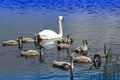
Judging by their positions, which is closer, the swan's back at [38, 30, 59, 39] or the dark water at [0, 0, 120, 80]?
the dark water at [0, 0, 120, 80]

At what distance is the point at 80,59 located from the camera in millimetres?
18609

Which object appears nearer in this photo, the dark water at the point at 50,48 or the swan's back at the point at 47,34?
the dark water at the point at 50,48

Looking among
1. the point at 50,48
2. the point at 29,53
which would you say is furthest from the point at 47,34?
the point at 29,53

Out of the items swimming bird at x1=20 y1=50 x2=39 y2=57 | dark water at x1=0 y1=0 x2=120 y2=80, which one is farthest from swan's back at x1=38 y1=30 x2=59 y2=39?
swimming bird at x1=20 y1=50 x2=39 y2=57

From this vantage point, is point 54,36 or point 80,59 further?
point 54,36

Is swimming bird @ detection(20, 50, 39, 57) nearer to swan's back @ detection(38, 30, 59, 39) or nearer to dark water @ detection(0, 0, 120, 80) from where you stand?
dark water @ detection(0, 0, 120, 80)

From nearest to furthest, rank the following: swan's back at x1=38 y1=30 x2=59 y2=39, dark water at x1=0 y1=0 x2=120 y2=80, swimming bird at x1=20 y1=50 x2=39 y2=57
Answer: dark water at x1=0 y1=0 x2=120 y2=80 → swimming bird at x1=20 y1=50 x2=39 y2=57 → swan's back at x1=38 y1=30 x2=59 y2=39

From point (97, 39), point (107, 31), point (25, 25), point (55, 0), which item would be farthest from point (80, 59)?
point (55, 0)

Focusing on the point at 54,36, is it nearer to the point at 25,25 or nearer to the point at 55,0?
the point at 25,25

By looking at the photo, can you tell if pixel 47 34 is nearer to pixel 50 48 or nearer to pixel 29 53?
pixel 50 48

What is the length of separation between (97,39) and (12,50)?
572 cm

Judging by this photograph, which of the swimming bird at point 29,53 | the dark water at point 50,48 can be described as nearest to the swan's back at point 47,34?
the dark water at point 50,48

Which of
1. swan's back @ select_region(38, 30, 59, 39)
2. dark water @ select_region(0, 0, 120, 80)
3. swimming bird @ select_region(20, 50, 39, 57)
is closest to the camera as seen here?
dark water @ select_region(0, 0, 120, 80)

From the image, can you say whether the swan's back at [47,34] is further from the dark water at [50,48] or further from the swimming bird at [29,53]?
the swimming bird at [29,53]
